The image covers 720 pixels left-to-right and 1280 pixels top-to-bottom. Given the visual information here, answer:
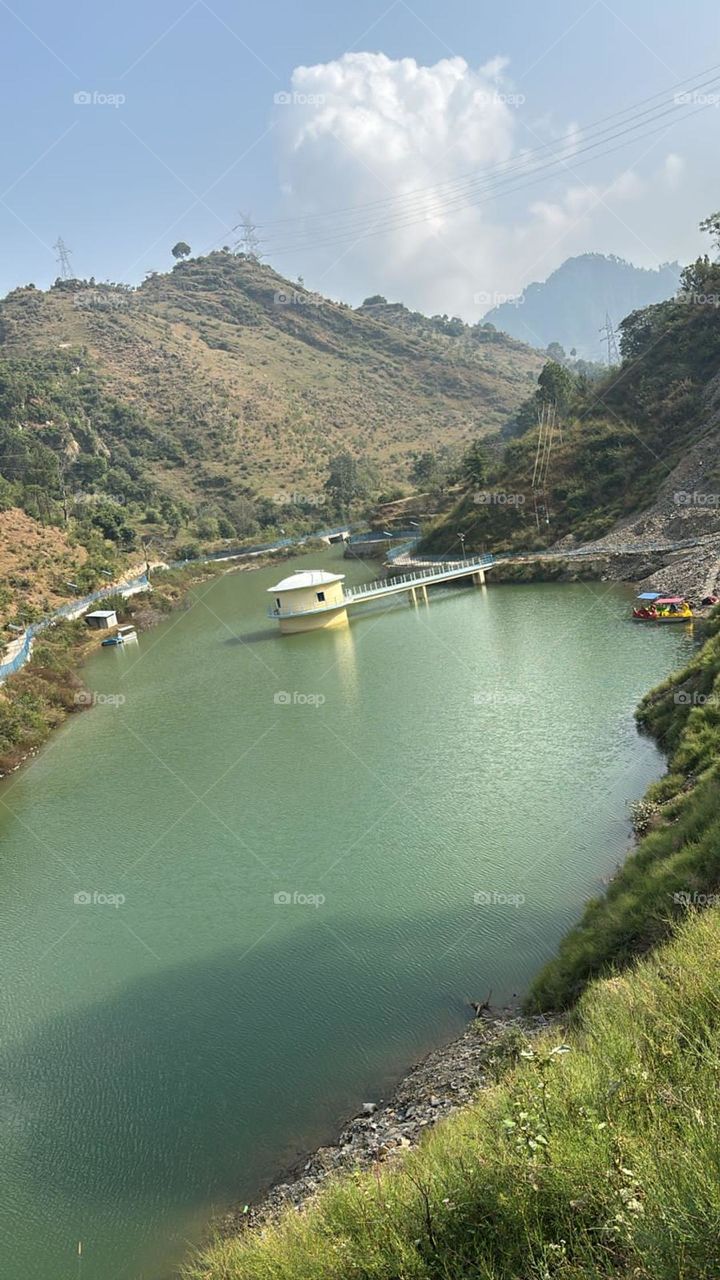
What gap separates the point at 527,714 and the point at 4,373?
7634cm

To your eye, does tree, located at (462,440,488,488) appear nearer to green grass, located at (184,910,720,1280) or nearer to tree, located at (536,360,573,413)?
tree, located at (536,360,573,413)

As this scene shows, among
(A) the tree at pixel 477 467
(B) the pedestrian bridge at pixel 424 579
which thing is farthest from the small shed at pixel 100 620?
(A) the tree at pixel 477 467

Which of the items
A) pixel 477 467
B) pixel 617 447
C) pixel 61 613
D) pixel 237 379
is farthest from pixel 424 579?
pixel 237 379

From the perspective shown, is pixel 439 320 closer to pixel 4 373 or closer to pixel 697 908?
pixel 4 373

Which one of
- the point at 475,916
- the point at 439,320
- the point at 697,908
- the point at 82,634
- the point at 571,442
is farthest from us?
the point at 439,320

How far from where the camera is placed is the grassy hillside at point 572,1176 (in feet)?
10.5

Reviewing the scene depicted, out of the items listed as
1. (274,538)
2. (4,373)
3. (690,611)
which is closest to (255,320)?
(4,373)

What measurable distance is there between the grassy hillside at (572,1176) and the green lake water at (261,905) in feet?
7.36

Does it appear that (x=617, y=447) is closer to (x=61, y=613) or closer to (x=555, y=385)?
(x=555, y=385)

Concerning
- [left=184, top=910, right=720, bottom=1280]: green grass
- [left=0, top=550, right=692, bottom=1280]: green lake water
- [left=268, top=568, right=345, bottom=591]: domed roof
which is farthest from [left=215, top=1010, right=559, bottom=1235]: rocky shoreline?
[left=268, top=568, right=345, bottom=591]: domed roof

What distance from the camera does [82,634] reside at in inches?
1469

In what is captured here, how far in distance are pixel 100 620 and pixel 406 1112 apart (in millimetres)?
35209

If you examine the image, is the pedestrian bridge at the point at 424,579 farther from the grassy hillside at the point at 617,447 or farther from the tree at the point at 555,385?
the tree at the point at 555,385

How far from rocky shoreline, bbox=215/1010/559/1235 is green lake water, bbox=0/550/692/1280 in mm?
314
